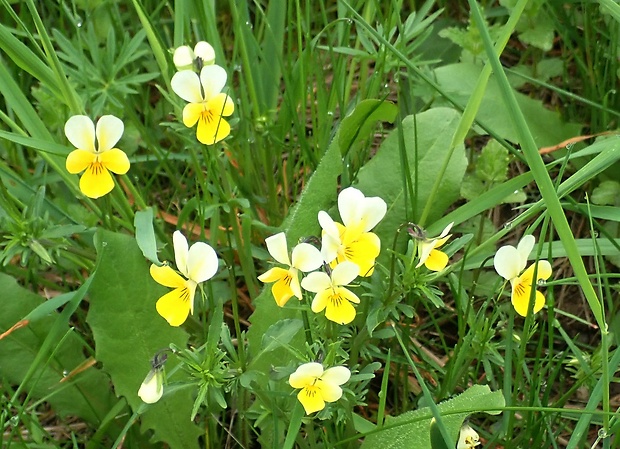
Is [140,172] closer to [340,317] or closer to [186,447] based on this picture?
[186,447]

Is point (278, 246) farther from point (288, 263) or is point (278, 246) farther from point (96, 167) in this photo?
point (96, 167)

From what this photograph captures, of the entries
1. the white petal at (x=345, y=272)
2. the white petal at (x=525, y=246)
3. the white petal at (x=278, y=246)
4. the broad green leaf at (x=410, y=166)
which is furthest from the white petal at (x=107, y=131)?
the white petal at (x=525, y=246)

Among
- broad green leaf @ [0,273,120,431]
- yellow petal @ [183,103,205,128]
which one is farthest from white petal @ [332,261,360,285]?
broad green leaf @ [0,273,120,431]

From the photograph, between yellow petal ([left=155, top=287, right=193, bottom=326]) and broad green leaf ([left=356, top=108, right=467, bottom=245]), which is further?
broad green leaf ([left=356, top=108, right=467, bottom=245])

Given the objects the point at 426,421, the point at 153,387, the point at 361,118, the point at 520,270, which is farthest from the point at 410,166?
the point at 153,387

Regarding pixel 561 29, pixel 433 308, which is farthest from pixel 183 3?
pixel 561 29

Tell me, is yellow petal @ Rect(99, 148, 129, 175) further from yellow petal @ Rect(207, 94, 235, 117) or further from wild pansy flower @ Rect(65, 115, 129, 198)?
yellow petal @ Rect(207, 94, 235, 117)
